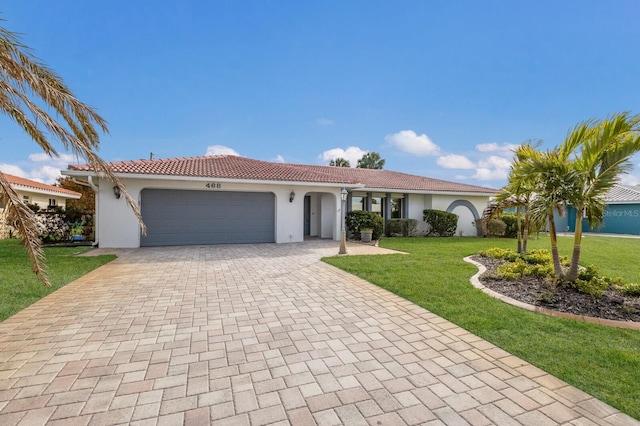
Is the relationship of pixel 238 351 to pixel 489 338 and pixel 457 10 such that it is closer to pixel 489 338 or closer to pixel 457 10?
pixel 489 338

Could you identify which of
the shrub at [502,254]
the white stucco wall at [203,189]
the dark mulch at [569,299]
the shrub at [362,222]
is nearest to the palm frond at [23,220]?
→ the dark mulch at [569,299]

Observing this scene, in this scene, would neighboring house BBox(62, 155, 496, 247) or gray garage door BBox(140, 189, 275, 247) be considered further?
gray garage door BBox(140, 189, 275, 247)

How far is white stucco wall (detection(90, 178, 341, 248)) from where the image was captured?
12.3 meters

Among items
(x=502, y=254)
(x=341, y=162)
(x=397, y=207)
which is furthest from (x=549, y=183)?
(x=341, y=162)

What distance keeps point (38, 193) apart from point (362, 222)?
2284 cm

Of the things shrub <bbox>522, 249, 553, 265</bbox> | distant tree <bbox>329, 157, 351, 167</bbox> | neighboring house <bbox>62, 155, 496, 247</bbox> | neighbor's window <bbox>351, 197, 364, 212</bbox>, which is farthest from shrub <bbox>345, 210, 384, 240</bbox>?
distant tree <bbox>329, 157, 351, 167</bbox>

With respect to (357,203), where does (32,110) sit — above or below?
above

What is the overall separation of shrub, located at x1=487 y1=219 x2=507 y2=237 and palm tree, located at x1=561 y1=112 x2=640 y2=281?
537 inches

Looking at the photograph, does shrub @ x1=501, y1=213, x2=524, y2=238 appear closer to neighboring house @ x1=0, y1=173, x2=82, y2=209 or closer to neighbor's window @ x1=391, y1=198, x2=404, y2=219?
neighbor's window @ x1=391, y1=198, x2=404, y2=219

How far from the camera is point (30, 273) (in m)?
7.57

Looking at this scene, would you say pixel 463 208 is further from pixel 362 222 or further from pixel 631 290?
pixel 631 290

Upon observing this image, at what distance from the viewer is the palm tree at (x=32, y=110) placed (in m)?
3.65

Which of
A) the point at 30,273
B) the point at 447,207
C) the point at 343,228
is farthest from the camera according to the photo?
the point at 447,207

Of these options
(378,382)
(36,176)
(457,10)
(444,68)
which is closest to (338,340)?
(378,382)
